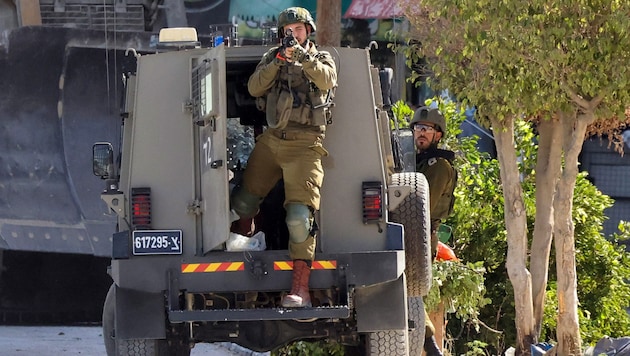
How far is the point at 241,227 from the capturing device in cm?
782

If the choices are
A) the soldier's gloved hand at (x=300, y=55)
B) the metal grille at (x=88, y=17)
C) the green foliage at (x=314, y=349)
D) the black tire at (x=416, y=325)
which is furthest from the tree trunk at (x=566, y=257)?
the metal grille at (x=88, y=17)

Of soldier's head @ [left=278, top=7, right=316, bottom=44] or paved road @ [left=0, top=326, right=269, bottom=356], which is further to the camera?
paved road @ [left=0, top=326, right=269, bottom=356]

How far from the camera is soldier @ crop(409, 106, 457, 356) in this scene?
30.0ft

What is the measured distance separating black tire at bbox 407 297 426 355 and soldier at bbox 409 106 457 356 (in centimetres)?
55

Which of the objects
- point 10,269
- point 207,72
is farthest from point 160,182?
point 10,269

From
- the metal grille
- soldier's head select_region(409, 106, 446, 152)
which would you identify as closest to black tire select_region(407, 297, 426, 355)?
soldier's head select_region(409, 106, 446, 152)

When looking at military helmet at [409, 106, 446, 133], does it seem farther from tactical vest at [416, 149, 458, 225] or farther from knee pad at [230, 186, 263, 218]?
knee pad at [230, 186, 263, 218]

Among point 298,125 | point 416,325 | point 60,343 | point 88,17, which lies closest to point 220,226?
point 298,125

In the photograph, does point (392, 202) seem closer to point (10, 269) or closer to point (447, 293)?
point (447, 293)

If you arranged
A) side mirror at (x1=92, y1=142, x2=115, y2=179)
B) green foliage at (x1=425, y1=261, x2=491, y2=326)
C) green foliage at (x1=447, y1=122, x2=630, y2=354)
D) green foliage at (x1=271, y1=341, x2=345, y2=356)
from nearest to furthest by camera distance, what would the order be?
side mirror at (x1=92, y1=142, x2=115, y2=179) → green foliage at (x1=271, y1=341, x2=345, y2=356) → green foliage at (x1=425, y1=261, x2=491, y2=326) → green foliage at (x1=447, y1=122, x2=630, y2=354)

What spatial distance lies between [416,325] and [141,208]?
206 centimetres

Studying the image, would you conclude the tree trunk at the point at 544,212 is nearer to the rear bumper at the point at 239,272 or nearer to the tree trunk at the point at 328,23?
the tree trunk at the point at 328,23

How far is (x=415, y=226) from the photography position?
7.80 m

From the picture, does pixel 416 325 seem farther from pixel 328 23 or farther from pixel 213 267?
pixel 328 23
